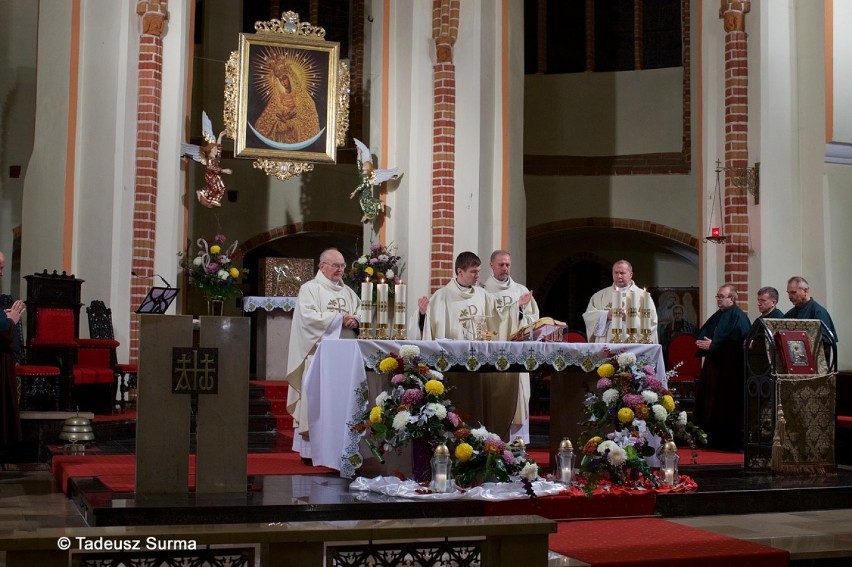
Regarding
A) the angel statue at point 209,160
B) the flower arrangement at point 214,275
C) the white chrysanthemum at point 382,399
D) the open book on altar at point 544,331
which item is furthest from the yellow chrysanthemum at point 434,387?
the angel statue at point 209,160

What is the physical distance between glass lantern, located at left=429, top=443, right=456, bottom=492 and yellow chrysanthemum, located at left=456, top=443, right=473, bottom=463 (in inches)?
2.4

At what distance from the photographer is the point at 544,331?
25.0ft

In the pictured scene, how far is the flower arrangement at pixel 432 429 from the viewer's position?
21.3 ft

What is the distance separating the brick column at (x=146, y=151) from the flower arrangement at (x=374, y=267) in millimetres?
2241

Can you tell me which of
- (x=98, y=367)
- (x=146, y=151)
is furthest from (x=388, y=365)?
(x=146, y=151)

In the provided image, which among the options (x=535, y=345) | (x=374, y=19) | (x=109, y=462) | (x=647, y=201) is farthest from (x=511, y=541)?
(x=647, y=201)

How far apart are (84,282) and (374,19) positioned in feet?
15.8

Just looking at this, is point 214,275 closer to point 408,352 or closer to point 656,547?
point 408,352

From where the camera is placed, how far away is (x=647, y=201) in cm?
1627

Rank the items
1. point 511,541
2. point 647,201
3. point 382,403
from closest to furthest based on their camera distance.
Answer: point 511,541
point 382,403
point 647,201

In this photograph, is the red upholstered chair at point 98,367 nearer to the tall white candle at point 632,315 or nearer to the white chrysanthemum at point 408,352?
the white chrysanthemum at point 408,352

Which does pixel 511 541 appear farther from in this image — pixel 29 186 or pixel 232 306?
pixel 232 306

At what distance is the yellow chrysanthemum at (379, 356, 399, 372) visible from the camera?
6.70m

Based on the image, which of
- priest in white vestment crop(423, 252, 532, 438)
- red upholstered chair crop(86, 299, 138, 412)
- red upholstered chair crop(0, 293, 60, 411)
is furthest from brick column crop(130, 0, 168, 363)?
priest in white vestment crop(423, 252, 532, 438)
